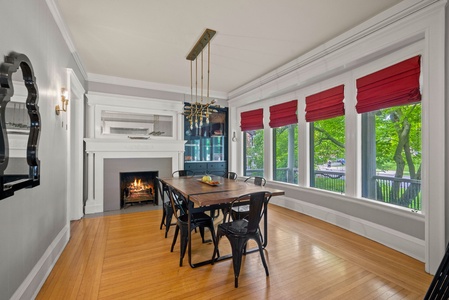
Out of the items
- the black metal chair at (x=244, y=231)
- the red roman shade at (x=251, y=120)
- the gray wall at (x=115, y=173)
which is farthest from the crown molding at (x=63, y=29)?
the red roman shade at (x=251, y=120)

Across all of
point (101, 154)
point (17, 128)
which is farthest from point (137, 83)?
point (17, 128)

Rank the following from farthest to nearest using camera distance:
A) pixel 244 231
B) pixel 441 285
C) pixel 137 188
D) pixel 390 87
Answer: pixel 137 188 → pixel 390 87 → pixel 244 231 → pixel 441 285

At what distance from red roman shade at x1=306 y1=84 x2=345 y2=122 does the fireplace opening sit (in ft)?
12.2

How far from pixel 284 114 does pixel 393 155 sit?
220 centimetres

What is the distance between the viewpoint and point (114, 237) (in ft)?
10.4

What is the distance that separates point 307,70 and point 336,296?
3297 mm

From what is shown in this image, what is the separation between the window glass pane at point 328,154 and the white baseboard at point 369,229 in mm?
435

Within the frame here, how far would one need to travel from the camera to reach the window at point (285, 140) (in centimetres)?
460

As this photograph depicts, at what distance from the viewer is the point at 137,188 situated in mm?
5109

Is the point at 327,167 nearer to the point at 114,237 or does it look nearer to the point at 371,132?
the point at 371,132

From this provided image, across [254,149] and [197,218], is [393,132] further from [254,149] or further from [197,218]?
[254,149]

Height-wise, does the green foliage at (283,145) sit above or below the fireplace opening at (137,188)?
above

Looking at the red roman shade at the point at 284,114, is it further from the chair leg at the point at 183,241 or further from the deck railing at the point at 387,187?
the chair leg at the point at 183,241

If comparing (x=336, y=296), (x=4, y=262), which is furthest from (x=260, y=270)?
(x=4, y=262)
